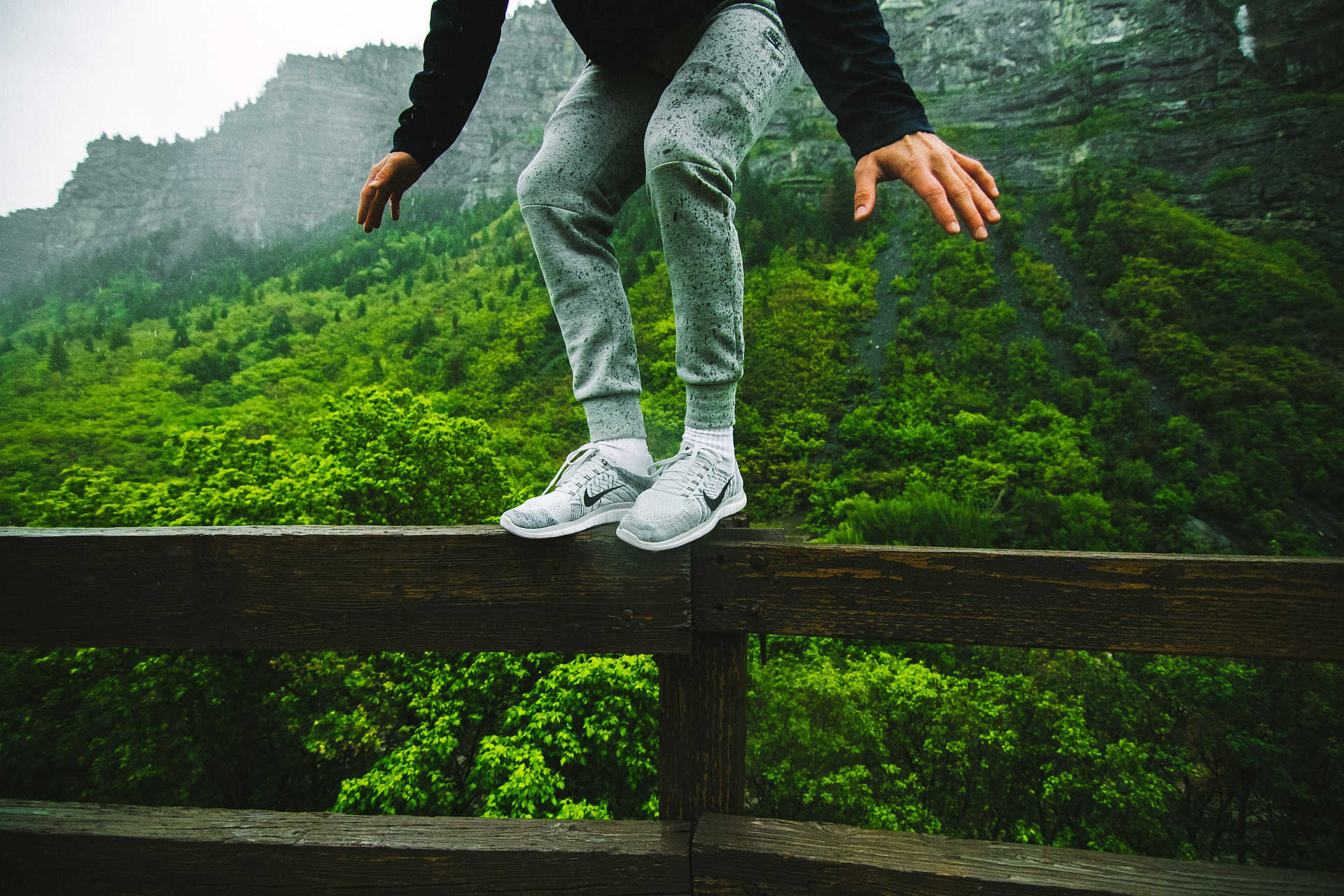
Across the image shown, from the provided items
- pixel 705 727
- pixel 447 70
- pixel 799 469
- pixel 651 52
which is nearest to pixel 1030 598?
pixel 705 727

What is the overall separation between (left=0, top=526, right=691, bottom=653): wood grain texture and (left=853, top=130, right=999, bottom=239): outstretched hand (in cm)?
67

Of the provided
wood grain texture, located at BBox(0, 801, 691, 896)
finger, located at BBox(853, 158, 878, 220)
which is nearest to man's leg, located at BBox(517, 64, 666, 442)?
finger, located at BBox(853, 158, 878, 220)

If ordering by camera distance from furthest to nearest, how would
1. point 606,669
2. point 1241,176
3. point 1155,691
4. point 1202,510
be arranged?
1. point 1241,176
2. point 1202,510
3. point 1155,691
4. point 606,669

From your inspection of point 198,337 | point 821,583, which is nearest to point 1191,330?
point 821,583

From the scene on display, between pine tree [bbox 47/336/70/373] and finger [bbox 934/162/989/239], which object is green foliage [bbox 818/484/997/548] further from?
pine tree [bbox 47/336/70/373]

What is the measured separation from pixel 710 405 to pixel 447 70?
920 millimetres

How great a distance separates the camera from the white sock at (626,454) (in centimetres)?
135

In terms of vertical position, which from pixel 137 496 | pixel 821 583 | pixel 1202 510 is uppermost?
pixel 821 583

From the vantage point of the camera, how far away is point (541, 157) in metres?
1.35

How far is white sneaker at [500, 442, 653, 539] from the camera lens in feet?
3.59

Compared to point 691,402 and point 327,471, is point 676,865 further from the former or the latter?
point 327,471

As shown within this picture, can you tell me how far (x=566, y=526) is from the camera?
1120 mm

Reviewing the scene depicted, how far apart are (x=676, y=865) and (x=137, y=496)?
1487 cm

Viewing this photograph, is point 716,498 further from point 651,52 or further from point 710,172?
point 651,52
